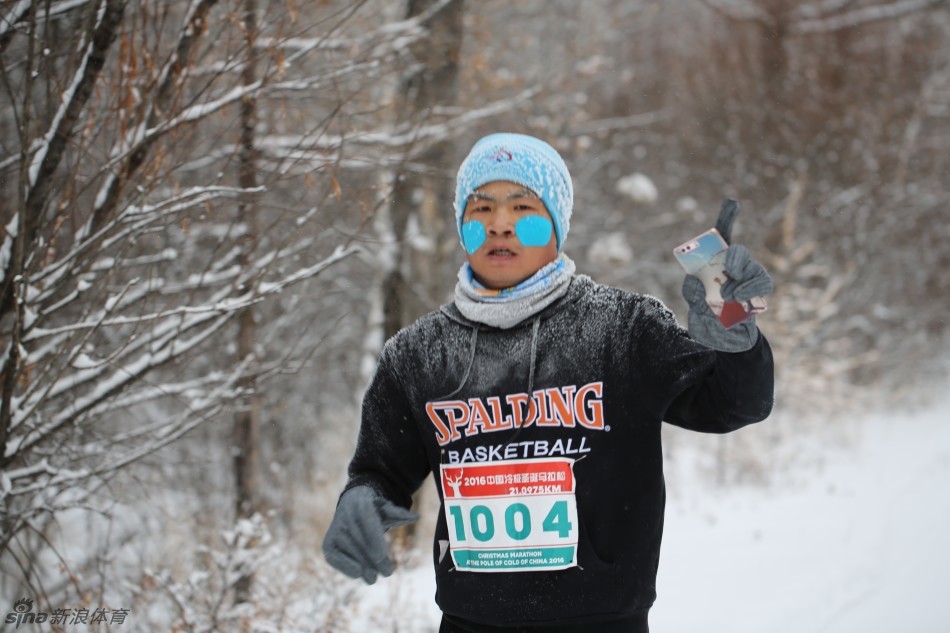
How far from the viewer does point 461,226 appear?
7.83 feet

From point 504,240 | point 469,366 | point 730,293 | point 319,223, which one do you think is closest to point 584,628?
point 469,366

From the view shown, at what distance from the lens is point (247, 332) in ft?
17.2

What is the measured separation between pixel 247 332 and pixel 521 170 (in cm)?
333

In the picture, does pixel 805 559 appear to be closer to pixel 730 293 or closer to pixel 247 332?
pixel 247 332

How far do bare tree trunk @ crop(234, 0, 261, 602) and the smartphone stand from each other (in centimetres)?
152

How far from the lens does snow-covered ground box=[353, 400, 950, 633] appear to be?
505 centimetres

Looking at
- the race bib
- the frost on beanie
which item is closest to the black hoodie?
the race bib

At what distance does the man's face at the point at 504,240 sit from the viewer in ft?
7.42

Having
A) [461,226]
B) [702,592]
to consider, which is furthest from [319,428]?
[461,226]

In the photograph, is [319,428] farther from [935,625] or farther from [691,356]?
[691,356]

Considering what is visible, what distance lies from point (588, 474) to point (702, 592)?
4105 mm

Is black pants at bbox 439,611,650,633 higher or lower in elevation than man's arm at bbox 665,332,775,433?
lower

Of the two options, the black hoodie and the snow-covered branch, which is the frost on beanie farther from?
the snow-covered branch

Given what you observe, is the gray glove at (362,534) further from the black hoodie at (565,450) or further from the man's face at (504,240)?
the man's face at (504,240)
